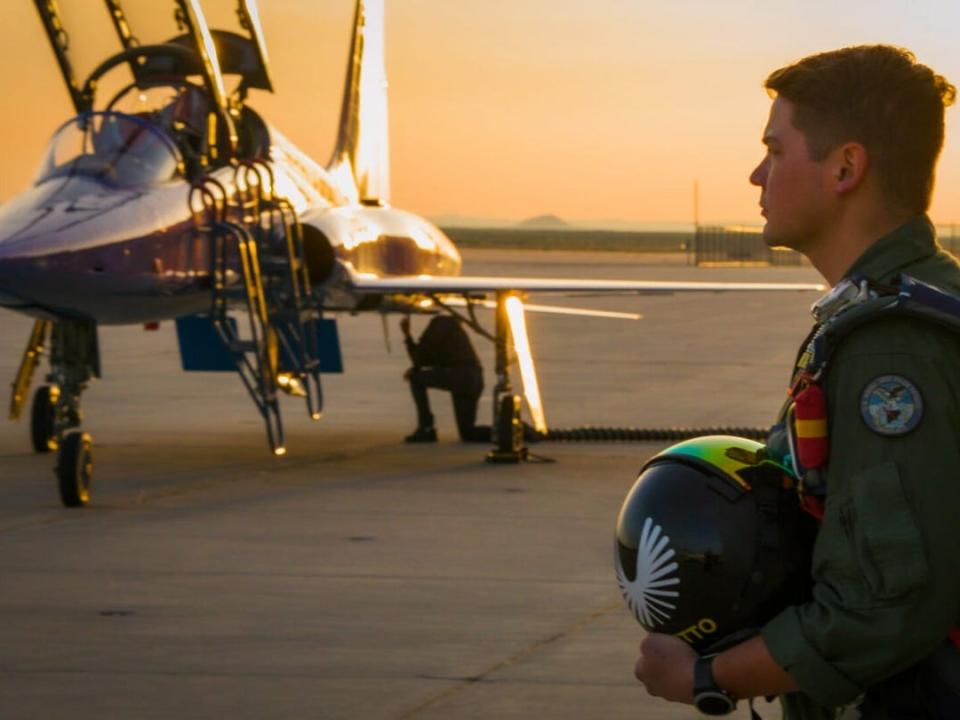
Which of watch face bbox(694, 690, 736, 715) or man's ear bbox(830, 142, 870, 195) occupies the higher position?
man's ear bbox(830, 142, 870, 195)

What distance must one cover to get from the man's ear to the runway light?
12.3 metres

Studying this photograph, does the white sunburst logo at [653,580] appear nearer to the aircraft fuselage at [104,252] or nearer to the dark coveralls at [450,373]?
the aircraft fuselage at [104,252]

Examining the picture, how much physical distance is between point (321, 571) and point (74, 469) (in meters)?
2.66

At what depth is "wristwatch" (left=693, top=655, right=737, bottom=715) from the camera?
2.51m

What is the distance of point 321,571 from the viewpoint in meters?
8.97

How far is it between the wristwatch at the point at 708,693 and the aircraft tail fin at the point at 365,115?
17.2 m

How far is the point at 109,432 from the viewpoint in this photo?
632 inches

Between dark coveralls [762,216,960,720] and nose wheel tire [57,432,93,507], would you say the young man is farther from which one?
nose wheel tire [57,432,93,507]

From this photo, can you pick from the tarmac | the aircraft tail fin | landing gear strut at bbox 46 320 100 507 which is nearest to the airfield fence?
the aircraft tail fin

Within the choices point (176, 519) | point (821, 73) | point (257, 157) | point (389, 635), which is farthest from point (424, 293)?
point (821, 73)

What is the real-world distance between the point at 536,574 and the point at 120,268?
4557 mm

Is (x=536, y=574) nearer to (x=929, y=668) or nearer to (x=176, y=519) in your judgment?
(x=176, y=519)

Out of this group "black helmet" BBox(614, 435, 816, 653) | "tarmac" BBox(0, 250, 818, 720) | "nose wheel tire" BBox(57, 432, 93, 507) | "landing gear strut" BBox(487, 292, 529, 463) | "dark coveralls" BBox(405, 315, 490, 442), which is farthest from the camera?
"dark coveralls" BBox(405, 315, 490, 442)

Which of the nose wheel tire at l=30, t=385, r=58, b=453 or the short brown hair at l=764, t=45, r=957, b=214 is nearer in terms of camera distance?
the short brown hair at l=764, t=45, r=957, b=214
